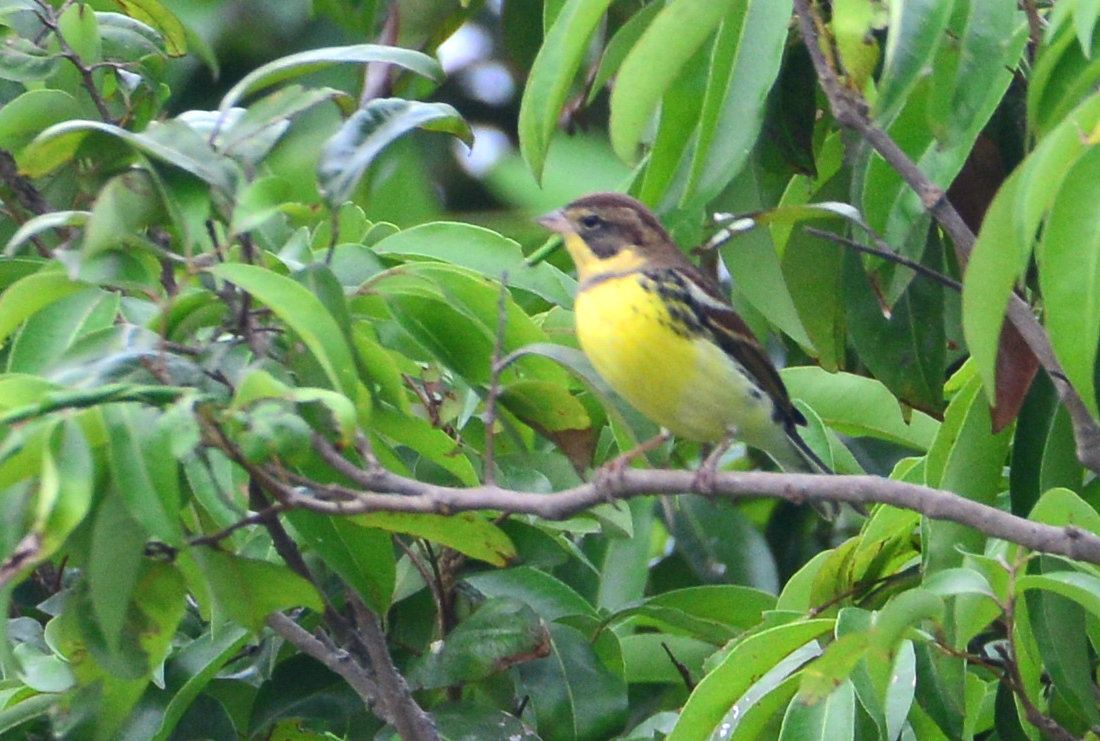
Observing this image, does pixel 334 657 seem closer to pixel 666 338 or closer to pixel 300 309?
pixel 300 309

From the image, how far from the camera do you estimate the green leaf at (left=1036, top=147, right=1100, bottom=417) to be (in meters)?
1.97

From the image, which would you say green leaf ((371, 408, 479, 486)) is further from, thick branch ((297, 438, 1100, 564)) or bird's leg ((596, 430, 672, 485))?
thick branch ((297, 438, 1100, 564))

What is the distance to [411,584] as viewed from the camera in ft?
10.6

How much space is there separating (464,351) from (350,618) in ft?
2.51

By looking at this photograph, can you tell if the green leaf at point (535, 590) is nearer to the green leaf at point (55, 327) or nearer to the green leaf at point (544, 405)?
the green leaf at point (544, 405)

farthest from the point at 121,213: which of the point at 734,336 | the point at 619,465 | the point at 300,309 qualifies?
the point at 734,336

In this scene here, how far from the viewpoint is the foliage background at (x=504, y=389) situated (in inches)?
84.7

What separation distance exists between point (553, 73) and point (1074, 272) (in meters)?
1.05

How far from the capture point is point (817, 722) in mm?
2498

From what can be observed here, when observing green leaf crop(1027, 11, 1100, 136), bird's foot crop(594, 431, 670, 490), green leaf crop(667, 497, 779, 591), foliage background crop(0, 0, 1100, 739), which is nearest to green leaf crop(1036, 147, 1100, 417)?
foliage background crop(0, 0, 1100, 739)

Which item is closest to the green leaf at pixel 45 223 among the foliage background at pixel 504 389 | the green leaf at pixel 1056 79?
the foliage background at pixel 504 389

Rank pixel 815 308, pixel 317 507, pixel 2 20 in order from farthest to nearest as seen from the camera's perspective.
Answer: pixel 815 308 < pixel 2 20 < pixel 317 507

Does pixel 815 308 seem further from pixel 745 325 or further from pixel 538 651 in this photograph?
pixel 538 651

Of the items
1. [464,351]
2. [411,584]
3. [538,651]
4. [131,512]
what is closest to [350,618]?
[411,584]
